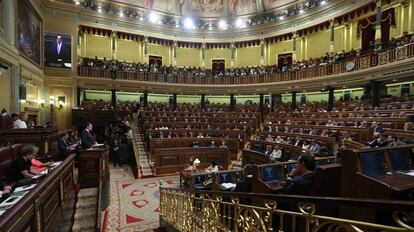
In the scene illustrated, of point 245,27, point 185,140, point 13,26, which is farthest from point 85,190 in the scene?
point 245,27

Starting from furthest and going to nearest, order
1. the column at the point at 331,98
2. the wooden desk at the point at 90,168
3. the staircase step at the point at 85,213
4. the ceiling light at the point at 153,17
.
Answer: the ceiling light at the point at 153,17 < the column at the point at 331,98 < the wooden desk at the point at 90,168 < the staircase step at the point at 85,213

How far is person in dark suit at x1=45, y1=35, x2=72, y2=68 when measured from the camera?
13.1 metres

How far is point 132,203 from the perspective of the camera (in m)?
6.60

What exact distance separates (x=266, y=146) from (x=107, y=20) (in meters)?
14.2

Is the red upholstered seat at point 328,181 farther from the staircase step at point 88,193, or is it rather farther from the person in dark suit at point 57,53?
the person in dark suit at point 57,53

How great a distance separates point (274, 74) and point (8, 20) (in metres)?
13.9

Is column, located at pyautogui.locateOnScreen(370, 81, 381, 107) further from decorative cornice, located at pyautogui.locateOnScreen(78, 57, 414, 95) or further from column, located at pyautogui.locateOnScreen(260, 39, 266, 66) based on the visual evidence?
column, located at pyautogui.locateOnScreen(260, 39, 266, 66)

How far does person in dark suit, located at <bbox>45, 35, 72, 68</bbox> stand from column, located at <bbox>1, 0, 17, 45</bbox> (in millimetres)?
5115

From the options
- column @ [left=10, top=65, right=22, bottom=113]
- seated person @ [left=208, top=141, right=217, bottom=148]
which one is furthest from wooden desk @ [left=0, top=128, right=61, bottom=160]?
seated person @ [left=208, top=141, right=217, bottom=148]

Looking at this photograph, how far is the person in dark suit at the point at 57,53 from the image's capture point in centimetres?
1306

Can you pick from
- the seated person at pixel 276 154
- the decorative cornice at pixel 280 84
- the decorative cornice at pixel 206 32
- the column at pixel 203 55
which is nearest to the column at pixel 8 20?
the decorative cornice at pixel 206 32

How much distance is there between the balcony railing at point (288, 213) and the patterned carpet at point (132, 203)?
33.9 inches

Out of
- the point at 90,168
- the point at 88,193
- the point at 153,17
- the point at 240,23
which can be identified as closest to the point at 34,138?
the point at 90,168

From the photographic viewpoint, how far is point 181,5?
63.3 feet
